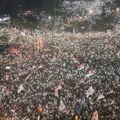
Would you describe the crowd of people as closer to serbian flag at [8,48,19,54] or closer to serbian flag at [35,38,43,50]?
serbian flag at [8,48,19,54]

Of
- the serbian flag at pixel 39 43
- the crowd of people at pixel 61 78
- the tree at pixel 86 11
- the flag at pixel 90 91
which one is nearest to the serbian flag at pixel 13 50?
the crowd of people at pixel 61 78

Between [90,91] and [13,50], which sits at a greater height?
[90,91]

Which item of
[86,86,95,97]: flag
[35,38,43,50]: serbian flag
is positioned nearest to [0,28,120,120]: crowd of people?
[86,86,95,97]: flag

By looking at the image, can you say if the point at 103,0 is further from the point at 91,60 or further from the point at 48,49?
the point at 91,60

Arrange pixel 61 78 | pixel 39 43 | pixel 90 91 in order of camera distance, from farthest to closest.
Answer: pixel 39 43 → pixel 61 78 → pixel 90 91

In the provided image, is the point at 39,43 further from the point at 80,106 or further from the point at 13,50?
the point at 80,106

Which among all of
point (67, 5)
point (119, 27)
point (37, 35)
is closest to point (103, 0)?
point (67, 5)

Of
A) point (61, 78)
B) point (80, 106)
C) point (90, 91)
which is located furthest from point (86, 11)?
point (80, 106)

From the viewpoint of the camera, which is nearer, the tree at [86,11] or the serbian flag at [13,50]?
the serbian flag at [13,50]

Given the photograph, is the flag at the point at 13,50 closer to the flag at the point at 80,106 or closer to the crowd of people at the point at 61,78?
the crowd of people at the point at 61,78
